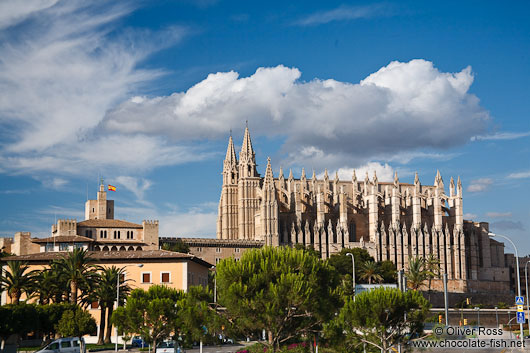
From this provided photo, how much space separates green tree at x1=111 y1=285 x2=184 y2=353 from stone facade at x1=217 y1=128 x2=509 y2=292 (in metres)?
75.0

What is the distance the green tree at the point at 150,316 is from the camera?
43.8 m

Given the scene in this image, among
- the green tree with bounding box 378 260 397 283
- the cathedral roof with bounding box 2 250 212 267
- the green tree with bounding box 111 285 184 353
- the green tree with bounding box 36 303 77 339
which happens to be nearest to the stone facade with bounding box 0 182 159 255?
the cathedral roof with bounding box 2 250 212 267

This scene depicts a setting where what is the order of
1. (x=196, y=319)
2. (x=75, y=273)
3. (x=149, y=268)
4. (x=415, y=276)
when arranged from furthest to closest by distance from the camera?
(x=415, y=276)
(x=149, y=268)
(x=75, y=273)
(x=196, y=319)

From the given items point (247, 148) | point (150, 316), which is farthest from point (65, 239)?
point (150, 316)

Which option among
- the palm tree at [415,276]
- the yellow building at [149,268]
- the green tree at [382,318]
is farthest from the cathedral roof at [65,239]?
the green tree at [382,318]

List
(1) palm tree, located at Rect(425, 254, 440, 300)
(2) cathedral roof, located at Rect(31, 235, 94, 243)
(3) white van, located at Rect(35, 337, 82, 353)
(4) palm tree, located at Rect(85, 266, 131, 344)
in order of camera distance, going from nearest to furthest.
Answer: (3) white van, located at Rect(35, 337, 82, 353) → (4) palm tree, located at Rect(85, 266, 131, 344) → (2) cathedral roof, located at Rect(31, 235, 94, 243) → (1) palm tree, located at Rect(425, 254, 440, 300)

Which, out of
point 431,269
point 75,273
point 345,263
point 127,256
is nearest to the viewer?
point 75,273

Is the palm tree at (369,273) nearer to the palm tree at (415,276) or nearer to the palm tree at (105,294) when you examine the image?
the palm tree at (415,276)

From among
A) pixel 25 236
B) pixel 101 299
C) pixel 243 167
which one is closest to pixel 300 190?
pixel 243 167

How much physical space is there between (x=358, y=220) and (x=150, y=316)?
95270 millimetres

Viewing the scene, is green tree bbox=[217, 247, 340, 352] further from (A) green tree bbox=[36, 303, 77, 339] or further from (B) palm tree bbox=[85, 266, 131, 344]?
(B) palm tree bbox=[85, 266, 131, 344]

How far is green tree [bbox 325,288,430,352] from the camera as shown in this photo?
120ft

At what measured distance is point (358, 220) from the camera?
136250 millimetres

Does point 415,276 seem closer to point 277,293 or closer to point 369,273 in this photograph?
point 369,273
